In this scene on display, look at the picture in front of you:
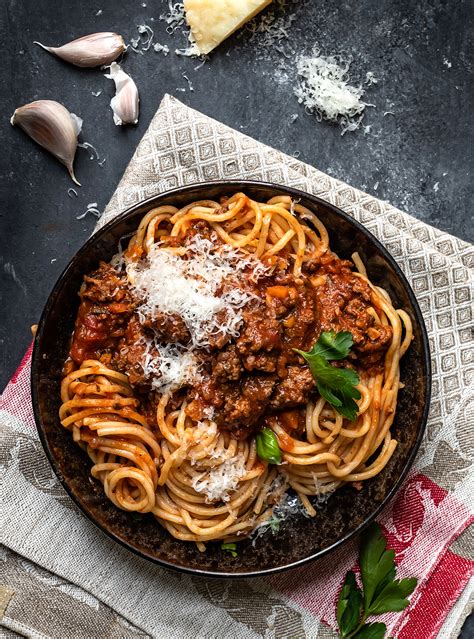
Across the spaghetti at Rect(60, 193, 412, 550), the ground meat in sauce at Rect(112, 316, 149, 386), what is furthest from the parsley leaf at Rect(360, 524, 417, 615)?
the ground meat in sauce at Rect(112, 316, 149, 386)

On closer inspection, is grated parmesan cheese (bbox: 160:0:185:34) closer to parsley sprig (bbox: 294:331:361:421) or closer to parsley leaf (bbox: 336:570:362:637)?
parsley sprig (bbox: 294:331:361:421)

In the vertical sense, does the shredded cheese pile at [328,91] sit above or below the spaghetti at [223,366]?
A: above

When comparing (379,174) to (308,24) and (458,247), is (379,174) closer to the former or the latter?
(458,247)

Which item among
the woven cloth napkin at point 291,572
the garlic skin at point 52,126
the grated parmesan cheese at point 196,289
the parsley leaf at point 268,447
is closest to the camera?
the grated parmesan cheese at point 196,289

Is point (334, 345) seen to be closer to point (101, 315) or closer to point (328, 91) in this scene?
point (101, 315)

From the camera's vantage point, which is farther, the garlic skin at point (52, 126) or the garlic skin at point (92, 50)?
the garlic skin at point (92, 50)

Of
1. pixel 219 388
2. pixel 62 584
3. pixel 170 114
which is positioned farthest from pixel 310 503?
pixel 170 114

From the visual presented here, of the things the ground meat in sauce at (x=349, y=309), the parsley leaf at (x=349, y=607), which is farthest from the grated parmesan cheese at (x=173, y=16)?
the parsley leaf at (x=349, y=607)

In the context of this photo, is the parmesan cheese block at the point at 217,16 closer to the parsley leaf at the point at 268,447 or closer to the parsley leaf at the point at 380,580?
the parsley leaf at the point at 268,447
